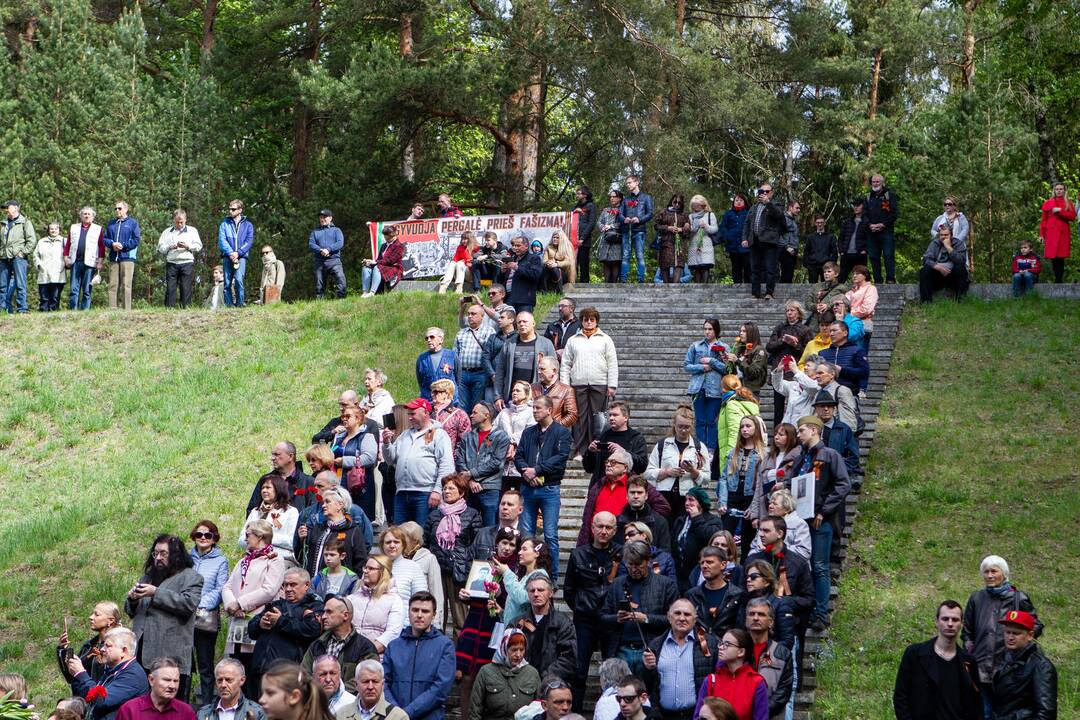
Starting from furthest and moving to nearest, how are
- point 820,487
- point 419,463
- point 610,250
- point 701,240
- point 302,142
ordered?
point 302,142, point 610,250, point 701,240, point 419,463, point 820,487

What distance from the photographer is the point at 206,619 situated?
10.8 meters

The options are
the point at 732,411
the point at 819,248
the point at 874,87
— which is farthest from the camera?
the point at 874,87

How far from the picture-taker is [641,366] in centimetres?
1752

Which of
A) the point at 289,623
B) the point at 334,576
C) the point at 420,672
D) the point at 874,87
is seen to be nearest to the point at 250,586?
the point at 334,576

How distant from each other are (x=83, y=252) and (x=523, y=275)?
8220 mm

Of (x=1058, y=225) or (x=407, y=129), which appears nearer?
(x=1058, y=225)

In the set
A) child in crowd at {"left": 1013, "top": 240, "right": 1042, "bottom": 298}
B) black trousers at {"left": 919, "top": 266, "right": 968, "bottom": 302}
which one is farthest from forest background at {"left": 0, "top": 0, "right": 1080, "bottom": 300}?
black trousers at {"left": 919, "top": 266, "right": 968, "bottom": 302}

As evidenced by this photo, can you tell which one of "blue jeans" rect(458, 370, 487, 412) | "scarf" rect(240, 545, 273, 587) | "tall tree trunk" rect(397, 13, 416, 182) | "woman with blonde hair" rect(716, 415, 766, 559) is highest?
"tall tree trunk" rect(397, 13, 416, 182)

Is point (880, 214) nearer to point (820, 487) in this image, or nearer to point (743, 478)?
point (743, 478)

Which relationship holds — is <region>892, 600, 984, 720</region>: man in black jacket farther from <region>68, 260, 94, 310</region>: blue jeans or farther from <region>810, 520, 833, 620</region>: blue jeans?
<region>68, 260, 94, 310</region>: blue jeans

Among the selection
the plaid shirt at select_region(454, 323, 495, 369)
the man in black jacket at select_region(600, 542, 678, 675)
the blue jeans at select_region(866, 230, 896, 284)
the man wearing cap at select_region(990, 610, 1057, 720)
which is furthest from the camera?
the blue jeans at select_region(866, 230, 896, 284)

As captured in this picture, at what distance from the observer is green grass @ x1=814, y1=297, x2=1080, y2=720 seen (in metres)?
11.1

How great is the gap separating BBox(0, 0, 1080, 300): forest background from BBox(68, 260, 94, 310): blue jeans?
23.9 ft

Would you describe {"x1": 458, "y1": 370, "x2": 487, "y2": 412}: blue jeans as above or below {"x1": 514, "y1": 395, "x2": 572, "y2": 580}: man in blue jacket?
above
